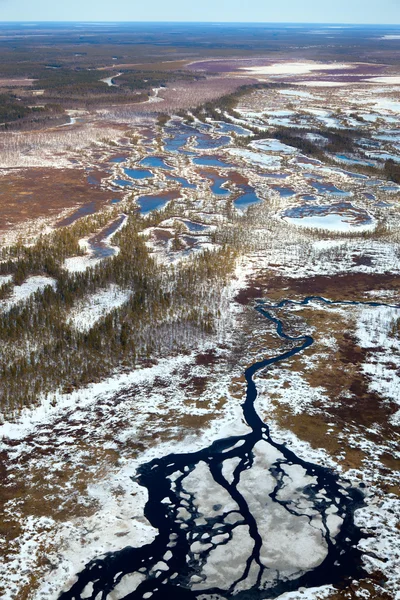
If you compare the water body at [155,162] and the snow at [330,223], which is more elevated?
the water body at [155,162]

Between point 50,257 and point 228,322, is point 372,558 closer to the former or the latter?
point 228,322

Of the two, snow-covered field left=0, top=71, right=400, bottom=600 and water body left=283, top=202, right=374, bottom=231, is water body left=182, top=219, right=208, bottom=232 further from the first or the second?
water body left=283, top=202, right=374, bottom=231

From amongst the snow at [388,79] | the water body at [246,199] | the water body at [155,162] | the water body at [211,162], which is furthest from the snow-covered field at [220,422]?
the snow at [388,79]

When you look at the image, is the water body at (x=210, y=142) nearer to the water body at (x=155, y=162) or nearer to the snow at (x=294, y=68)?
the water body at (x=155, y=162)

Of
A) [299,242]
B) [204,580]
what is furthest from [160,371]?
[299,242]

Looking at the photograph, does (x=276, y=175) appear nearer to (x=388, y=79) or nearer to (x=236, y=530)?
(x=236, y=530)
